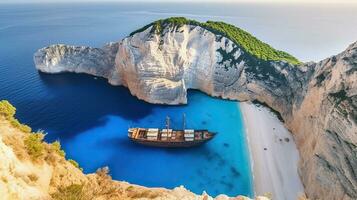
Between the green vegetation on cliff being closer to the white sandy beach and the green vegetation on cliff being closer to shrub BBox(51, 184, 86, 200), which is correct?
the white sandy beach

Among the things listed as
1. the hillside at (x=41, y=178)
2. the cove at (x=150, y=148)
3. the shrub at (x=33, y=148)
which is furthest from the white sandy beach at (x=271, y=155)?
the shrub at (x=33, y=148)

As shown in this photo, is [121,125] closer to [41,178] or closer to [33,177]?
[41,178]

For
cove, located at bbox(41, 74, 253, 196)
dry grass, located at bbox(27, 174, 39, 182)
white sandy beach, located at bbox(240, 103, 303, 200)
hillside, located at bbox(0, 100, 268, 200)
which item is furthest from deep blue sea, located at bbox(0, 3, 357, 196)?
dry grass, located at bbox(27, 174, 39, 182)

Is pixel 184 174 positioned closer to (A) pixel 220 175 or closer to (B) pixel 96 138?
(A) pixel 220 175

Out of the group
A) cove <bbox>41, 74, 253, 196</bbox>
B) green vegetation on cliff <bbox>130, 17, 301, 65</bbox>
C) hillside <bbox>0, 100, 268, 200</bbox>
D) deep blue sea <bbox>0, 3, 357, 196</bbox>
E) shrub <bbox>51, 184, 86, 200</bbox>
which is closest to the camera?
hillside <bbox>0, 100, 268, 200</bbox>

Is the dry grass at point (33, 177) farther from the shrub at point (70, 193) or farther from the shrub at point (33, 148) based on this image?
the shrub at point (33, 148)

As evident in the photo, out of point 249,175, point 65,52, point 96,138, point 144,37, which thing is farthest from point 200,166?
point 65,52
